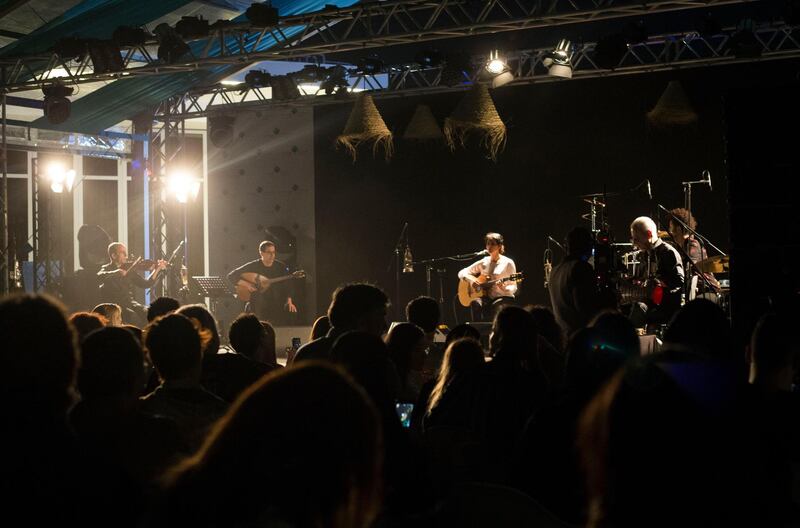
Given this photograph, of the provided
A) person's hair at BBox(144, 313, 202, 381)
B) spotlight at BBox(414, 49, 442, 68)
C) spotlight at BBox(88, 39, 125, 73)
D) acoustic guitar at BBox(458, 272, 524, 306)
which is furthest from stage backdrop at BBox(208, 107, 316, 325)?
person's hair at BBox(144, 313, 202, 381)

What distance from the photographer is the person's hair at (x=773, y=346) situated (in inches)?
123

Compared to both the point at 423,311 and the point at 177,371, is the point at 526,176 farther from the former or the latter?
the point at 177,371

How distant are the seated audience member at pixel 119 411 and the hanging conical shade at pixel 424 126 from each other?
41.1 feet

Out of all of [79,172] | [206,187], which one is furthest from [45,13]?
[79,172]

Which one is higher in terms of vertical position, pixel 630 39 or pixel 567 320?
pixel 630 39

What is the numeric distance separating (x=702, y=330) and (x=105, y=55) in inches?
412

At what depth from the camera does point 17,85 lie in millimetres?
13148

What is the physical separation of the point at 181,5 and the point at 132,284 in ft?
15.0

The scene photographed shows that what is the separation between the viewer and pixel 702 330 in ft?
12.7

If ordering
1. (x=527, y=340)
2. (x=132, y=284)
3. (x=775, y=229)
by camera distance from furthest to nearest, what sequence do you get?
(x=132, y=284) < (x=775, y=229) < (x=527, y=340)

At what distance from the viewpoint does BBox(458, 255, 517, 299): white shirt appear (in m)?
12.9

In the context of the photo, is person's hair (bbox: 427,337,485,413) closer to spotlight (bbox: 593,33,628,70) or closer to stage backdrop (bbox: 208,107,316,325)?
spotlight (bbox: 593,33,628,70)

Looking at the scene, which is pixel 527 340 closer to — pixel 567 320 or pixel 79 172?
pixel 567 320

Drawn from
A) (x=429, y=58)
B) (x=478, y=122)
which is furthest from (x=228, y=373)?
(x=478, y=122)
